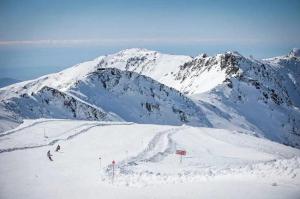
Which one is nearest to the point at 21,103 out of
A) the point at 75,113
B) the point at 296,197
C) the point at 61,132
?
the point at 75,113

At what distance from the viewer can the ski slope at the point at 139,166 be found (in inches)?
964

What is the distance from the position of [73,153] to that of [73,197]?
16.0 metres

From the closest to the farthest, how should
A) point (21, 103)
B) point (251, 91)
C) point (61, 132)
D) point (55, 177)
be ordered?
1. point (55, 177)
2. point (61, 132)
3. point (21, 103)
4. point (251, 91)

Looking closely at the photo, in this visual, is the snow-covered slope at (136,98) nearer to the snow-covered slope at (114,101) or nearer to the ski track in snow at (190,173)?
the snow-covered slope at (114,101)

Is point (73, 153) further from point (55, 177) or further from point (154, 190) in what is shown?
point (154, 190)

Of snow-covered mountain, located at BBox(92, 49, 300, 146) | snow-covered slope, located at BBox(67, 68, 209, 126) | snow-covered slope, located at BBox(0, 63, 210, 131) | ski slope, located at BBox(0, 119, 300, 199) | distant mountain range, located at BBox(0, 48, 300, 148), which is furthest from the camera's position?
snow-covered mountain, located at BBox(92, 49, 300, 146)

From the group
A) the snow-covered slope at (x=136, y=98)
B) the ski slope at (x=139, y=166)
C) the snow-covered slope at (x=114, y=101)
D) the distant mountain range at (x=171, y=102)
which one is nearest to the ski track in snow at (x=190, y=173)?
the ski slope at (x=139, y=166)

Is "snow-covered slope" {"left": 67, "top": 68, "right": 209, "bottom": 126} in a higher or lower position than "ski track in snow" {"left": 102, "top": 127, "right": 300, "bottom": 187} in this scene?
lower

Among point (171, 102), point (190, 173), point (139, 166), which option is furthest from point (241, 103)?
point (190, 173)

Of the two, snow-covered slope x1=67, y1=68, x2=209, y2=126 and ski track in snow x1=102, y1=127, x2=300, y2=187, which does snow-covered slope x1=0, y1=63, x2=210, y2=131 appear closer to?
snow-covered slope x1=67, y1=68, x2=209, y2=126

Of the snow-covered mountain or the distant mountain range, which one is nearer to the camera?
the distant mountain range

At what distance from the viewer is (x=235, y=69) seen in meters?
186

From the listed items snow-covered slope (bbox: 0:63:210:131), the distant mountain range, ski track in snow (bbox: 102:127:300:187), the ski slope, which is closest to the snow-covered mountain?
the distant mountain range

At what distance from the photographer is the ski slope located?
24.5 metres
